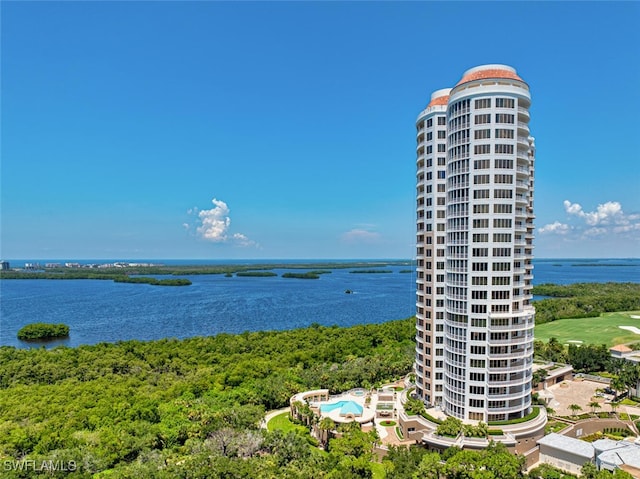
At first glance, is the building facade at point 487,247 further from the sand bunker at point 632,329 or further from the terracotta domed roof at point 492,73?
the sand bunker at point 632,329

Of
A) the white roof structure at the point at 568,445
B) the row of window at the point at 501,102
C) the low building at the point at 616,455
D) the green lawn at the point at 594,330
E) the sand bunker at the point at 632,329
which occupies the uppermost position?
the row of window at the point at 501,102

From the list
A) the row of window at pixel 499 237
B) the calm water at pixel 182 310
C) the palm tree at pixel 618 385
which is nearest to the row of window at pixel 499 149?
the row of window at pixel 499 237

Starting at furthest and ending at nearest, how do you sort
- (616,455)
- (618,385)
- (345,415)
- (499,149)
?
1. (618,385)
2. (345,415)
3. (499,149)
4. (616,455)

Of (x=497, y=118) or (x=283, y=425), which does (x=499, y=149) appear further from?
(x=283, y=425)

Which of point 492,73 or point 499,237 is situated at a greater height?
point 492,73

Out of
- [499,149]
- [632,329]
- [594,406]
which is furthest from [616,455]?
[632,329]
